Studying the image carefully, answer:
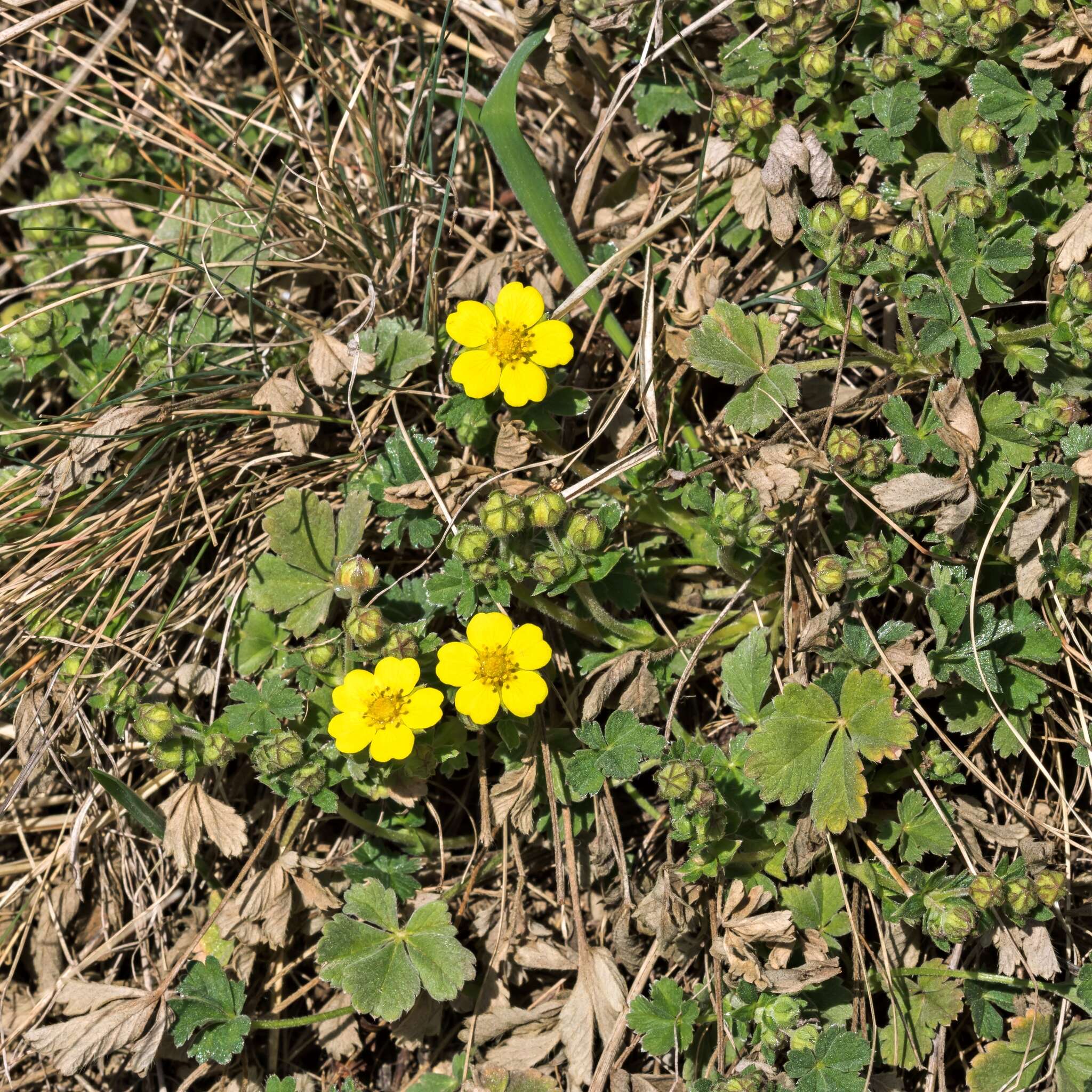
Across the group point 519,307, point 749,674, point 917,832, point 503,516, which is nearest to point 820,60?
point 519,307

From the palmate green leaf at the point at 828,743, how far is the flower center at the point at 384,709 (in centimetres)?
102

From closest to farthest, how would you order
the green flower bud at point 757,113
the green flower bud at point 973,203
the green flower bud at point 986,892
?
1. the green flower bud at point 986,892
2. the green flower bud at point 973,203
3. the green flower bud at point 757,113

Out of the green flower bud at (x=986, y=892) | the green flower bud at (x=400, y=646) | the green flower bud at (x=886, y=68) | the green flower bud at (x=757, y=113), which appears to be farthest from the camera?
the green flower bud at (x=757, y=113)

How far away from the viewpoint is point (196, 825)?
11.7 ft

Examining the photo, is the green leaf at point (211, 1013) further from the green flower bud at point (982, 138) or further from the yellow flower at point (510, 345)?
the green flower bud at point (982, 138)

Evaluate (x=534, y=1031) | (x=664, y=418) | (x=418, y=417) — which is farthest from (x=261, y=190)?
(x=534, y=1031)

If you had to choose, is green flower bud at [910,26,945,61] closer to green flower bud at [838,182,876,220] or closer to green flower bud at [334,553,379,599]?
green flower bud at [838,182,876,220]

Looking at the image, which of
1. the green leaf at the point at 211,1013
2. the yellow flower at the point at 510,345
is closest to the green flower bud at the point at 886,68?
the yellow flower at the point at 510,345

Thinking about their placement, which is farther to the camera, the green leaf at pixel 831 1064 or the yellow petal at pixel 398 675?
the yellow petal at pixel 398 675

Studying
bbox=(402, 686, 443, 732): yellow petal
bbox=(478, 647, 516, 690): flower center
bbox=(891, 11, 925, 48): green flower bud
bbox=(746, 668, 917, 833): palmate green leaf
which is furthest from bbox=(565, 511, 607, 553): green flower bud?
bbox=(891, 11, 925, 48): green flower bud

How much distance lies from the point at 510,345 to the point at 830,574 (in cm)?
118

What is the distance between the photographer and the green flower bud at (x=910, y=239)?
3104mm

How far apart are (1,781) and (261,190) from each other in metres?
2.42

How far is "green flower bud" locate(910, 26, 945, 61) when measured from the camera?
3.26 meters
